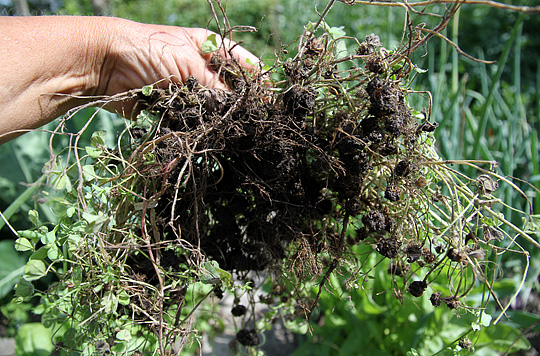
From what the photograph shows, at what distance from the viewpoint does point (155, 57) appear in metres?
0.94

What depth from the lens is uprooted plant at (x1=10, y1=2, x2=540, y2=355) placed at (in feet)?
2.63

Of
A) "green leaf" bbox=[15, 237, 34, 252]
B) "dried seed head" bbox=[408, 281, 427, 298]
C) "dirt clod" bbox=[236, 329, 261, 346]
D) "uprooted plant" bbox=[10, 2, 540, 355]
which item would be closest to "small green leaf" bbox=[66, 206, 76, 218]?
"uprooted plant" bbox=[10, 2, 540, 355]

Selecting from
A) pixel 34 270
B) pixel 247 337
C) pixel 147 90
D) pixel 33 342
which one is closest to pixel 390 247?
pixel 247 337

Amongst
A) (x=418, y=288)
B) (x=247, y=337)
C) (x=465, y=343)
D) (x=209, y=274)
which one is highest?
(x=209, y=274)

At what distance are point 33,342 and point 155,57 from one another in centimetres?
134

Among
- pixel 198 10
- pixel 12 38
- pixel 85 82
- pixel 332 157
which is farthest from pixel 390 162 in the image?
pixel 198 10

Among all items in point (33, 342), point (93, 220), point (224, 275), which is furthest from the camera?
point (33, 342)

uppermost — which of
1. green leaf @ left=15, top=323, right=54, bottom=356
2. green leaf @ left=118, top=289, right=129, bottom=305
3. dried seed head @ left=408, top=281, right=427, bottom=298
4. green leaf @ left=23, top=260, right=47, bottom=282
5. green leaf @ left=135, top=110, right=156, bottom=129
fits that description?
green leaf @ left=135, top=110, right=156, bottom=129

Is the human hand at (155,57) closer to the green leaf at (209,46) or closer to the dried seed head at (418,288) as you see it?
the green leaf at (209,46)

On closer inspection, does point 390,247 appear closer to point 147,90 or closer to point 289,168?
point 289,168

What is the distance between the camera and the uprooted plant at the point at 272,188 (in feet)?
2.63

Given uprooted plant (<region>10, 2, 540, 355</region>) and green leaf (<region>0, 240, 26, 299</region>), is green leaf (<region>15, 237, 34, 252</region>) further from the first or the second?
green leaf (<region>0, 240, 26, 299</region>)

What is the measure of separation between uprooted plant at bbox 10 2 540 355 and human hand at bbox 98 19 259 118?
4 cm

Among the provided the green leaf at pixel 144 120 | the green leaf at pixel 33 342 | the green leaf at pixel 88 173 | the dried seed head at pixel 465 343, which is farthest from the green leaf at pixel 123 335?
the green leaf at pixel 33 342
